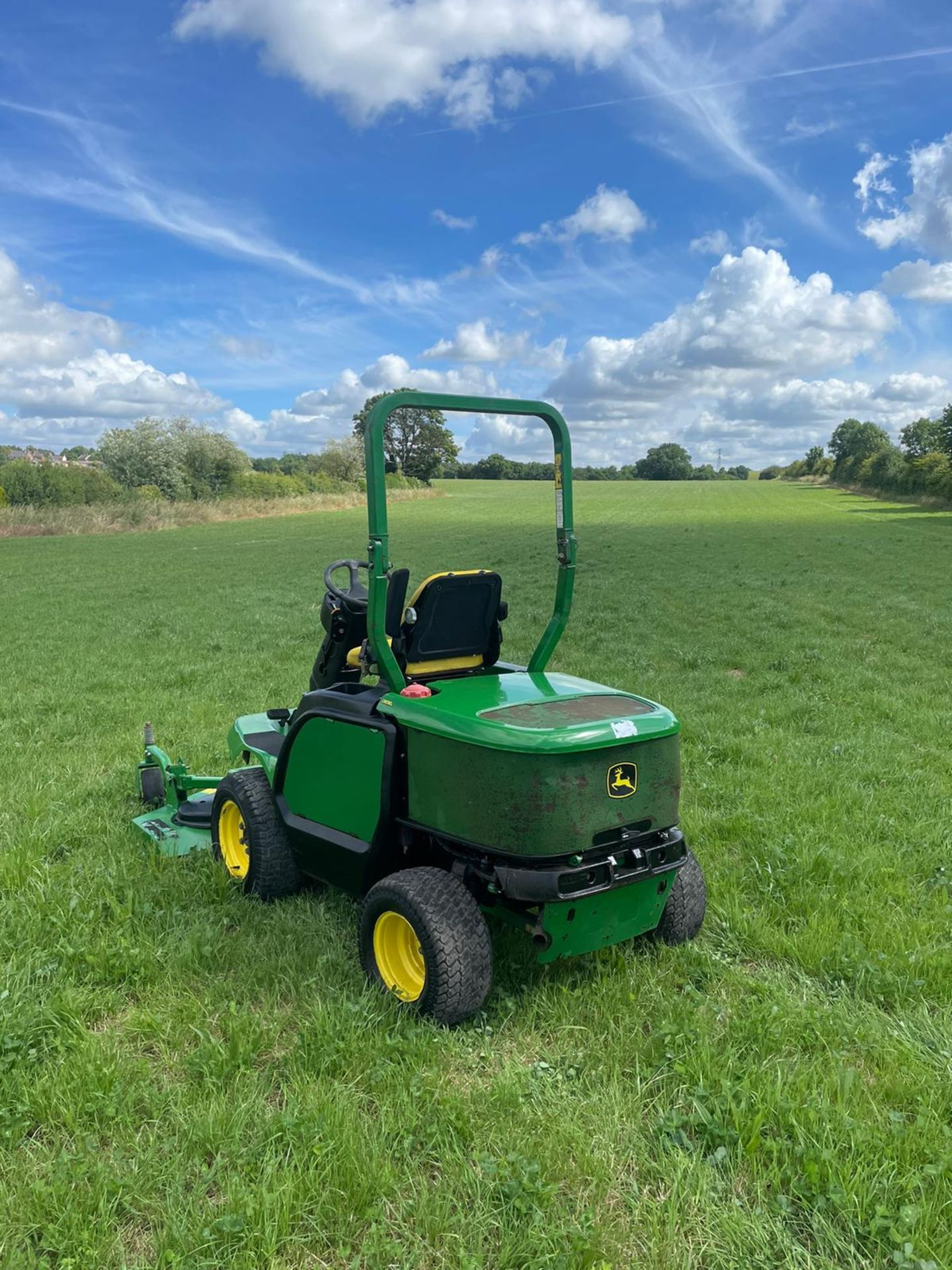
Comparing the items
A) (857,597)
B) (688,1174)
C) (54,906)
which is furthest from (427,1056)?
(857,597)

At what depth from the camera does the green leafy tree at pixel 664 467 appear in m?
108

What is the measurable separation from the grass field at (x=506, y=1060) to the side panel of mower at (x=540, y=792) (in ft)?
2.32

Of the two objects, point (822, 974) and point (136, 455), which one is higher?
point (136, 455)

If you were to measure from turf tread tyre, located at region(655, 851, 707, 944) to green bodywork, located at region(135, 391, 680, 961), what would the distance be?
31cm

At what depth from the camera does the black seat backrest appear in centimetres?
406

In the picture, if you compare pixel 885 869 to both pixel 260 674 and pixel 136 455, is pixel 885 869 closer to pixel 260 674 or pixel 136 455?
pixel 260 674

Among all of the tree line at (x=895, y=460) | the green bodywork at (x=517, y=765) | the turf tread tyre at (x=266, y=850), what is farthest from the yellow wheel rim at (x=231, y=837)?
the tree line at (x=895, y=460)

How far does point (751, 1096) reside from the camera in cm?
294

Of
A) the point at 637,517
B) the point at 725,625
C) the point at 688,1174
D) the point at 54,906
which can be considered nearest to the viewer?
the point at 688,1174

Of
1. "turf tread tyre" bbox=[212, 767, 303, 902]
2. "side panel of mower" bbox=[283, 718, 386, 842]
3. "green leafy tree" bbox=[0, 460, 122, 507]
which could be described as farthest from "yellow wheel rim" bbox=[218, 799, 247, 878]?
"green leafy tree" bbox=[0, 460, 122, 507]

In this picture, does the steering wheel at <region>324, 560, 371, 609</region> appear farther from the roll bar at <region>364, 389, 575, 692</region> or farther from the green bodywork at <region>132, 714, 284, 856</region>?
the green bodywork at <region>132, 714, 284, 856</region>

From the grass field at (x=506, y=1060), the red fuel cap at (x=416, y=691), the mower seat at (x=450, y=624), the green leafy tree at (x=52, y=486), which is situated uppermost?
the green leafy tree at (x=52, y=486)

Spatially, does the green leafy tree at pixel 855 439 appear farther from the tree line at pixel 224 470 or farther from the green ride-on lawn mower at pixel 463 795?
the green ride-on lawn mower at pixel 463 795

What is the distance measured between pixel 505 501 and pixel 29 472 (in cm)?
2723
